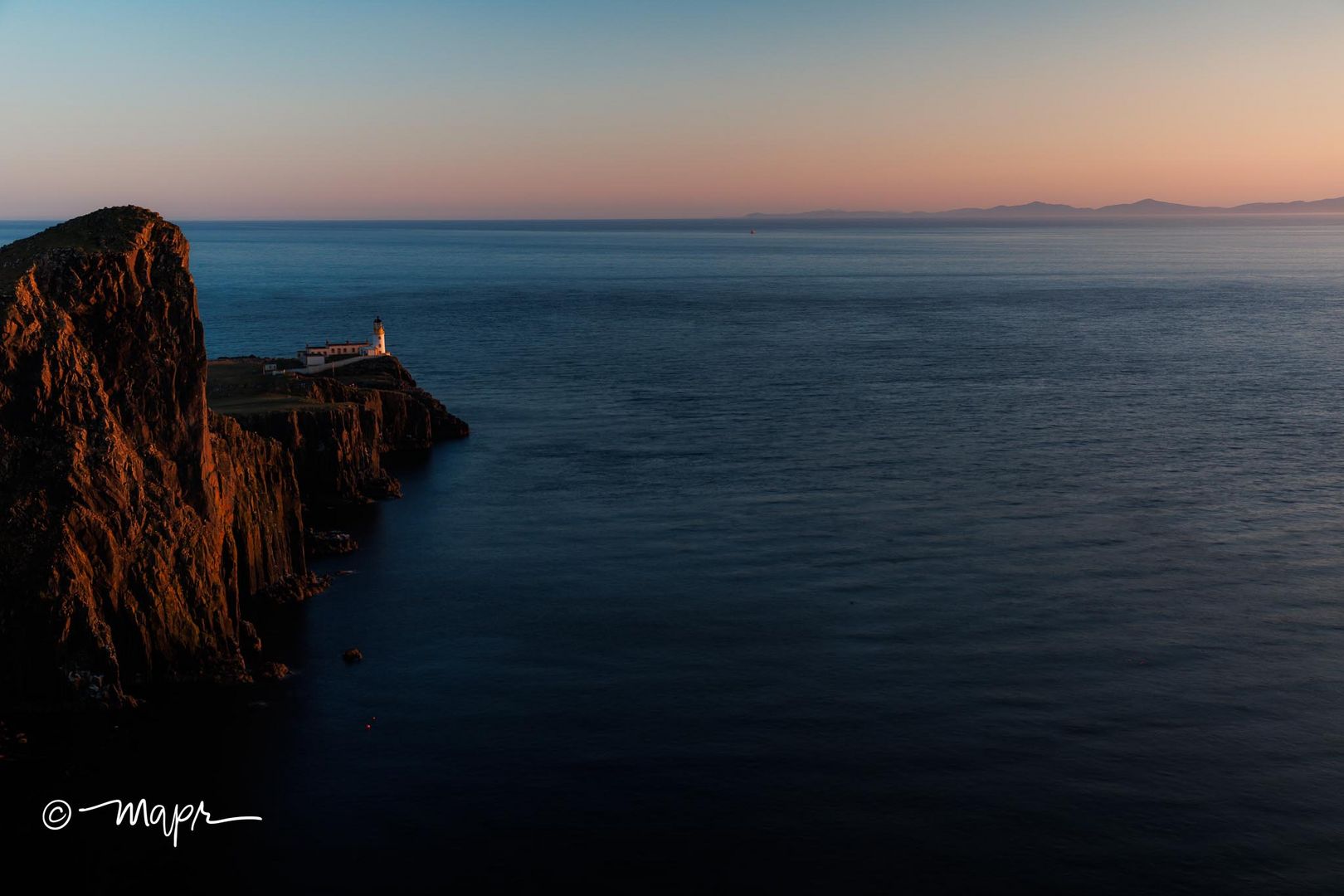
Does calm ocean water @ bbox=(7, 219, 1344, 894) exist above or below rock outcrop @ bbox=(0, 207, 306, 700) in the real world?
below

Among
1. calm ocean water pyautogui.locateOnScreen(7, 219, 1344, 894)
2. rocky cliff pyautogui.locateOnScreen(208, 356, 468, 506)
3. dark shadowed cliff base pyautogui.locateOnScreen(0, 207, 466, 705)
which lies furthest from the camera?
rocky cliff pyautogui.locateOnScreen(208, 356, 468, 506)

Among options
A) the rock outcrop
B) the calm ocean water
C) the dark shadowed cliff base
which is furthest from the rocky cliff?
the rock outcrop

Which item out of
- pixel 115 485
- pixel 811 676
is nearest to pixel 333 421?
pixel 115 485

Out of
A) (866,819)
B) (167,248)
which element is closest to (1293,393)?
(866,819)

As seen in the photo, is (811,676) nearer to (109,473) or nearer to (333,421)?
(109,473)

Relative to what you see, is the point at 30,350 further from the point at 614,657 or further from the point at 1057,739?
the point at 1057,739

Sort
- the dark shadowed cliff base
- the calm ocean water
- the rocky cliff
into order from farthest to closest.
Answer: the rocky cliff
the dark shadowed cliff base
the calm ocean water

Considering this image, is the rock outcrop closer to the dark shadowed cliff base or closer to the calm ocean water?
the dark shadowed cliff base
